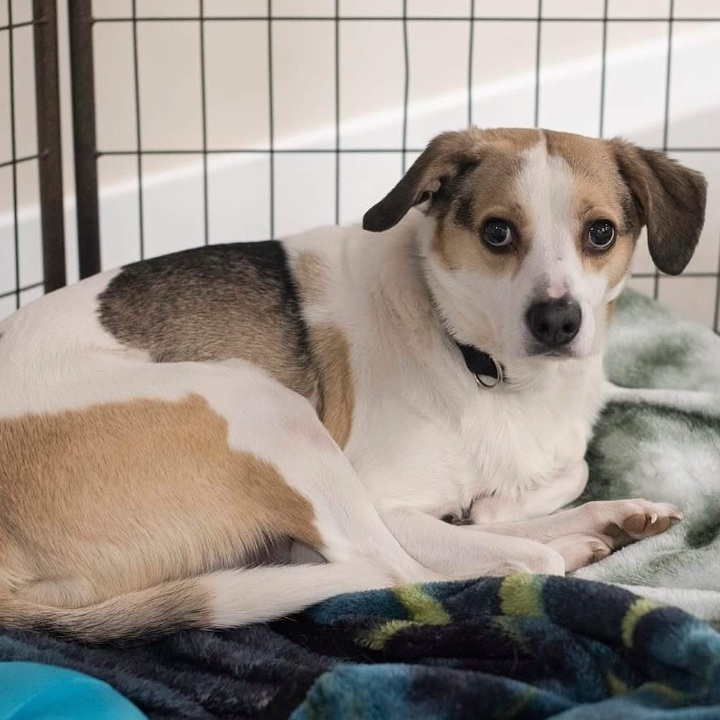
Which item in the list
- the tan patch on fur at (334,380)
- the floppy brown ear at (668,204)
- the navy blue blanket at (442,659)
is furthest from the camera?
the tan patch on fur at (334,380)

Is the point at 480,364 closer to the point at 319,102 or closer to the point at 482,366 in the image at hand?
the point at 482,366

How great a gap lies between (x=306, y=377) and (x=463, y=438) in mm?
390

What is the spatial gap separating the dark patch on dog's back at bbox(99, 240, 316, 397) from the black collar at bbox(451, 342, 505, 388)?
0.36m

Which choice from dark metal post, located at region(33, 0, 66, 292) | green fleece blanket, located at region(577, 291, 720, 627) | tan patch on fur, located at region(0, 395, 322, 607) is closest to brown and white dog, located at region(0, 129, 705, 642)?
tan patch on fur, located at region(0, 395, 322, 607)

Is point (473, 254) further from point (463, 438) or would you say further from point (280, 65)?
point (280, 65)

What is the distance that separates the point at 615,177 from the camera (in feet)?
9.29

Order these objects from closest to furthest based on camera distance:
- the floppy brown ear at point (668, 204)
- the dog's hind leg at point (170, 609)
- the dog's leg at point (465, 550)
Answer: the dog's hind leg at point (170, 609), the dog's leg at point (465, 550), the floppy brown ear at point (668, 204)

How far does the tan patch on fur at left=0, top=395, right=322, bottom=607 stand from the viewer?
252 cm

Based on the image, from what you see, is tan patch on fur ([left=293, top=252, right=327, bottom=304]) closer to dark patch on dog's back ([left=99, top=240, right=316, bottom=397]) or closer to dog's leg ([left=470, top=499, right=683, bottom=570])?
dark patch on dog's back ([left=99, top=240, right=316, bottom=397])

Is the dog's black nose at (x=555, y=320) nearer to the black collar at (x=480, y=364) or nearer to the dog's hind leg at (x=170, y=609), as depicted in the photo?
the black collar at (x=480, y=364)

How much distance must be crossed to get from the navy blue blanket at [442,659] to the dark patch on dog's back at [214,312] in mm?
673

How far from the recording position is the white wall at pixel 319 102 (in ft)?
17.1

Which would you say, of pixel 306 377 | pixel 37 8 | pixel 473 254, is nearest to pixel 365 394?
pixel 306 377

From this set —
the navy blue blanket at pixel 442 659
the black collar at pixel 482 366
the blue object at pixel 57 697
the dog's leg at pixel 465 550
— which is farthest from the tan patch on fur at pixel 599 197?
the blue object at pixel 57 697
